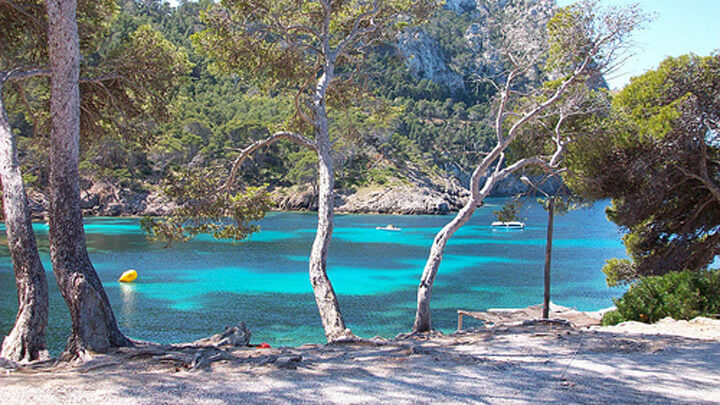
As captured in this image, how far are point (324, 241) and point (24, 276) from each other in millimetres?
3718

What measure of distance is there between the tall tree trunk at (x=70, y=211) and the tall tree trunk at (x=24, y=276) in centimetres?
38

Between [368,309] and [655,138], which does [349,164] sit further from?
[655,138]

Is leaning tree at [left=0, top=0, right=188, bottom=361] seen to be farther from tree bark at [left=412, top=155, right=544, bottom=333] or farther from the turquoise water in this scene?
the turquoise water

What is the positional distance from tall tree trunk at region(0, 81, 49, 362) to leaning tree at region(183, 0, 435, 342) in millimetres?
2733

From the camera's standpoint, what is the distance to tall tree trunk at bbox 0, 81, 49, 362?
642 cm

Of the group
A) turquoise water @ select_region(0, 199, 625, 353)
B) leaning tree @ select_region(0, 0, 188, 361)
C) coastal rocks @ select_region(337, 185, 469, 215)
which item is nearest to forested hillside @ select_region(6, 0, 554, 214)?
coastal rocks @ select_region(337, 185, 469, 215)

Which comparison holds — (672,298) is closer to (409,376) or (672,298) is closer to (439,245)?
(439,245)

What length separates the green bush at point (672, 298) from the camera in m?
9.09

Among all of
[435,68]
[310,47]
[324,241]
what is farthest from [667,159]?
[435,68]

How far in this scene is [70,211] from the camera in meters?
6.43

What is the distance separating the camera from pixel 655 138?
1031 centimetres

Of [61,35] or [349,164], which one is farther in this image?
[349,164]

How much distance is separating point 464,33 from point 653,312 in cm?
10955

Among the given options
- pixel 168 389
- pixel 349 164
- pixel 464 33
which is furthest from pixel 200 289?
pixel 464 33
